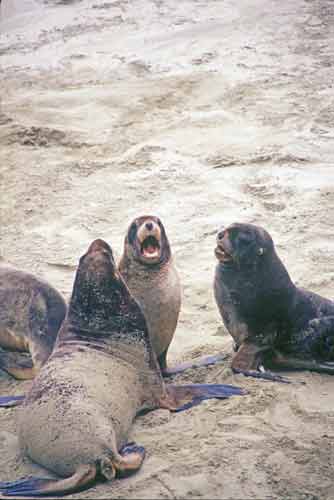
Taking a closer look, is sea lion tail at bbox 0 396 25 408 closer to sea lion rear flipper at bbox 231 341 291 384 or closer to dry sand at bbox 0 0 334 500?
dry sand at bbox 0 0 334 500

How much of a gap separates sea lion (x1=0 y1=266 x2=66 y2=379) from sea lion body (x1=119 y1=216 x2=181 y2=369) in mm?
538

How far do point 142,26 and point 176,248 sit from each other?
14.6ft

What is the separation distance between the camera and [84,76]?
8.87 metres

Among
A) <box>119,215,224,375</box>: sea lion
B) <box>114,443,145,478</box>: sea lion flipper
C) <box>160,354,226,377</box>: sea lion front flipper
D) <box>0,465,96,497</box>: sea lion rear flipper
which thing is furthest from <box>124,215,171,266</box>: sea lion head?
<box>0,465,96,497</box>: sea lion rear flipper

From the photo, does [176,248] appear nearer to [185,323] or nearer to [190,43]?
[185,323]

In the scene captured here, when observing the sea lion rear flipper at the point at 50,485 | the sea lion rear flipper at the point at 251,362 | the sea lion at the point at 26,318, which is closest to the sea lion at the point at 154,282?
the sea lion rear flipper at the point at 251,362

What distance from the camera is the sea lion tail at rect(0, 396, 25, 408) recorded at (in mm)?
4145

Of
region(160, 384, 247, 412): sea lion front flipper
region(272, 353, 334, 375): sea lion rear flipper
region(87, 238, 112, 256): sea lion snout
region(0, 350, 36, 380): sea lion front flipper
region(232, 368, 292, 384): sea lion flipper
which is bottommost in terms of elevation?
region(272, 353, 334, 375): sea lion rear flipper

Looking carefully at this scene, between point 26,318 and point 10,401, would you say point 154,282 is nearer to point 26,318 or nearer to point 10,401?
point 26,318

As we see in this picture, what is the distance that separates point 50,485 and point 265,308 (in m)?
1.66

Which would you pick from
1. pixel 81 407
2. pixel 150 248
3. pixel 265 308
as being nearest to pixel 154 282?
pixel 150 248

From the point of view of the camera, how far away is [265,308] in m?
4.54

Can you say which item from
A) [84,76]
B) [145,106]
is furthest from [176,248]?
[84,76]

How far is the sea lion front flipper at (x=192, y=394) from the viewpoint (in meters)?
3.97
